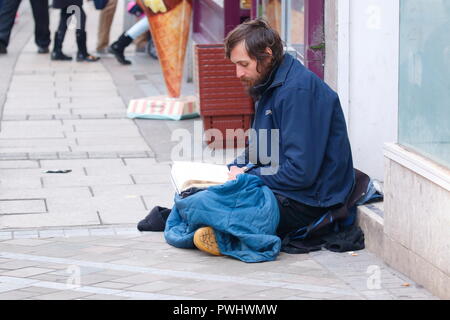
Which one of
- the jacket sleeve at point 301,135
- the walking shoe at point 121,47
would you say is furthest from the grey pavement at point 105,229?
the walking shoe at point 121,47

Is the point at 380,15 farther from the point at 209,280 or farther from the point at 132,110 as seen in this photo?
the point at 132,110

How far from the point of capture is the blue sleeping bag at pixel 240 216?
4.91 meters

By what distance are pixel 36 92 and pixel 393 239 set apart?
22.6ft

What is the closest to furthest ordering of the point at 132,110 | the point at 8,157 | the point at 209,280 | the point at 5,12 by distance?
the point at 209,280, the point at 8,157, the point at 132,110, the point at 5,12

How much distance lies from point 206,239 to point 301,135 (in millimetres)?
717

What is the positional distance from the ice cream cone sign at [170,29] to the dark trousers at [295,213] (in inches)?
173

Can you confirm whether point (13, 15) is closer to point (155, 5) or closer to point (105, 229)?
point (155, 5)

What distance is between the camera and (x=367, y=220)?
5.19 metres

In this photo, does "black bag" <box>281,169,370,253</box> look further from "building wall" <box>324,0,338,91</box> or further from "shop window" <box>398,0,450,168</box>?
"building wall" <box>324,0,338,91</box>

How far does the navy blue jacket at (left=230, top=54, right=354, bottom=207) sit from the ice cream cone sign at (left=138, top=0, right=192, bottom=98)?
4121 millimetres

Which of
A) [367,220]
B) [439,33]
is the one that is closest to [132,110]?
[367,220]

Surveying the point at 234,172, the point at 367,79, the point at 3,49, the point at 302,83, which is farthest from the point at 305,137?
the point at 3,49

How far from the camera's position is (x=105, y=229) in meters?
5.73

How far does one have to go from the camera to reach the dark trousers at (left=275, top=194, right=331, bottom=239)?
5.04 m
